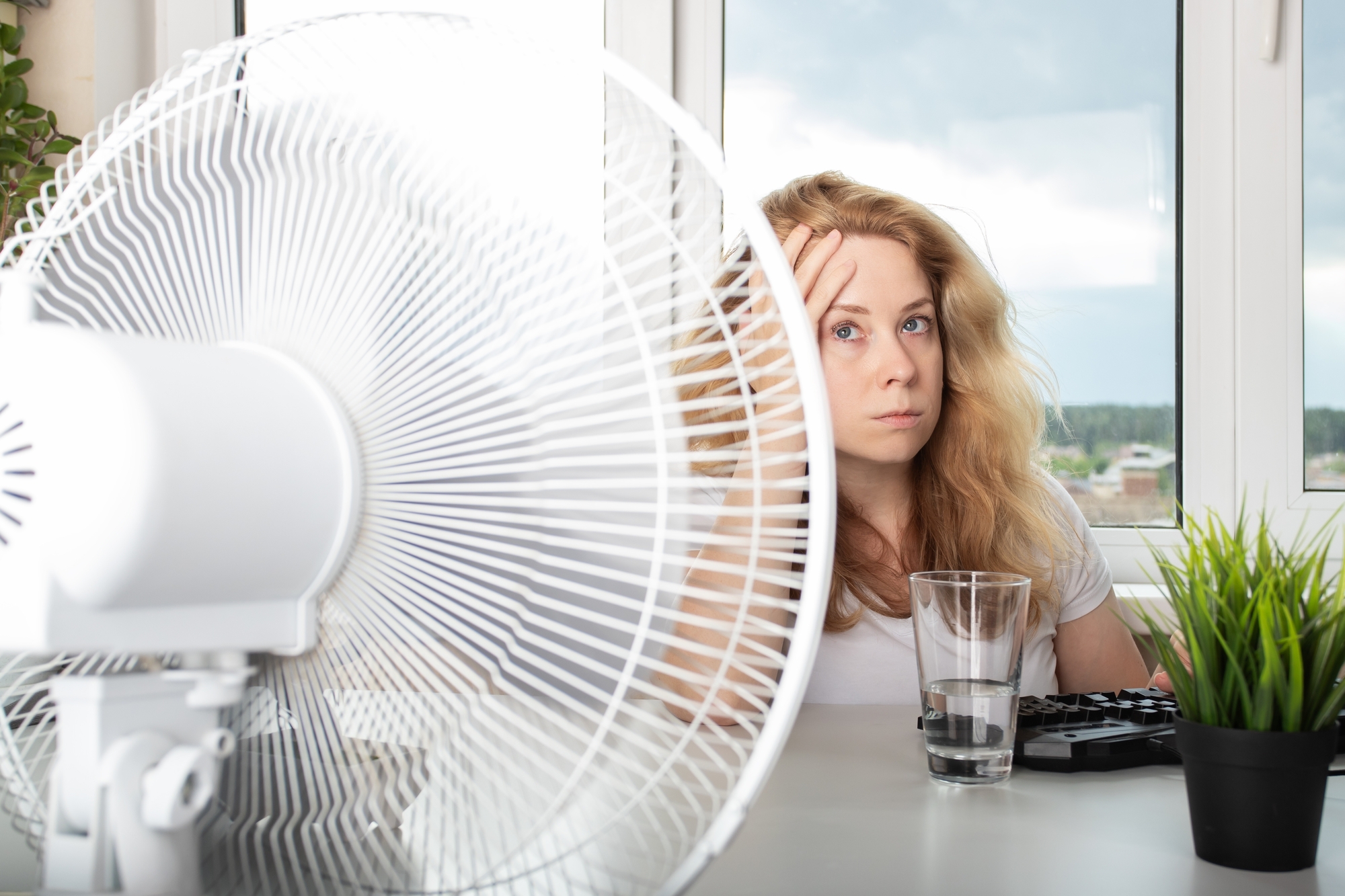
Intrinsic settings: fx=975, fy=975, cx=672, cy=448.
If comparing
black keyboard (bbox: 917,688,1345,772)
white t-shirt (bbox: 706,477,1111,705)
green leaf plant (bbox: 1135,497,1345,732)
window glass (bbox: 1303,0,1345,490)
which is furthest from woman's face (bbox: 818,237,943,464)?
window glass (bbox: 1303,0,1345,490)

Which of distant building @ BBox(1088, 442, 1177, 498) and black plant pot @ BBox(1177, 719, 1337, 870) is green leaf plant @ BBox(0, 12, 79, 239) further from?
distant building @ BBox(1088, 442, 1177, 498)

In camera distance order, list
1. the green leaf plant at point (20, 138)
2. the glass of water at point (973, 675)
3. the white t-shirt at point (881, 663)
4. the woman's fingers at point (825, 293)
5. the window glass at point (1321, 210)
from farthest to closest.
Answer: the window glass at point (1321, 210), the green leaf plant at point (20, 138), the white t-shirt at point (881, 663), the woman's fingers at point (825, 293), the glass of water at point (973, 675)

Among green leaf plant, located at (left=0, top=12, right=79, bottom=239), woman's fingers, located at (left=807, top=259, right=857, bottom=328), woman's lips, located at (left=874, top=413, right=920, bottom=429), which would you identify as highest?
green leaf plant, located at (left=0, top=12, right=79, bottom=239)

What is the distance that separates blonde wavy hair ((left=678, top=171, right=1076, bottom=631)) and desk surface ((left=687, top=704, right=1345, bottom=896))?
19.5 inches

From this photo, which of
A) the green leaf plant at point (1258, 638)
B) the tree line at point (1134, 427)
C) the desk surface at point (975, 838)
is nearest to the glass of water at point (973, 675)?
the desk surface at point (975, 838)

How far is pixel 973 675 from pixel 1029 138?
1.56 metres

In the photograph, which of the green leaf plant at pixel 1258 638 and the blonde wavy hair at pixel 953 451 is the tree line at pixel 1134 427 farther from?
the green leaf plant at pixel 1258 638

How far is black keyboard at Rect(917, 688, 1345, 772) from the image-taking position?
65 cm

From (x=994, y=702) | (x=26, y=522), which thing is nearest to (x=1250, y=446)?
(x=994, y=702)

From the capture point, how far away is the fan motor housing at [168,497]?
1.07ft

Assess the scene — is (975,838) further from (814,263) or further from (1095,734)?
(814,263)

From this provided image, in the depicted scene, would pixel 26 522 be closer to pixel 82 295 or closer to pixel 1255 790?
pixel 82 295

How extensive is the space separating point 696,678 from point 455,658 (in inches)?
3.5

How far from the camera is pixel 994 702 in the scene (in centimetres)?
62
